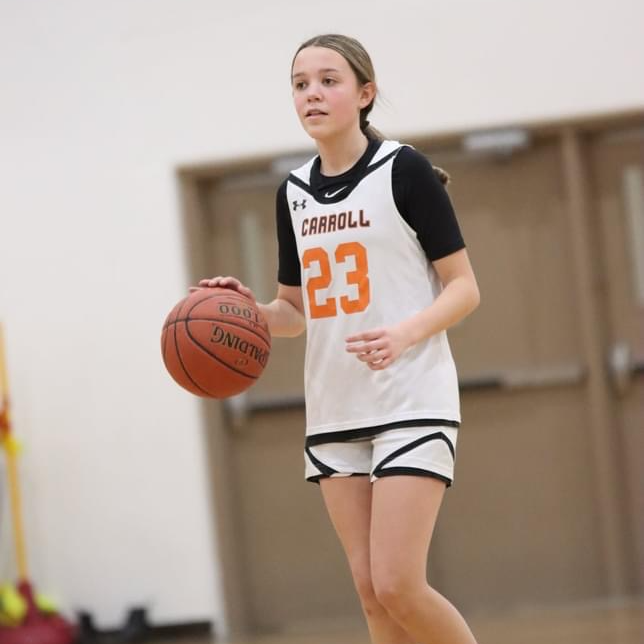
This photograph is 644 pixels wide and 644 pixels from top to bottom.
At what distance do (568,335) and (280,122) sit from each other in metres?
1.82

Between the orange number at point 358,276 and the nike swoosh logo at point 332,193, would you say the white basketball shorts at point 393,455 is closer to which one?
the orange number at point 358,276

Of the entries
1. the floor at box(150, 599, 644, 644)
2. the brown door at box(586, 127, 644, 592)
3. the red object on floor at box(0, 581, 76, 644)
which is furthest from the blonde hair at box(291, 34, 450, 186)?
the red object on floor at box(0, 581, 76, 644)

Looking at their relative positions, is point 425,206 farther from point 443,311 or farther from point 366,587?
point 366,587

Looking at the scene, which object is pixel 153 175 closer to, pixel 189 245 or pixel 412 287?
pixel 189 245

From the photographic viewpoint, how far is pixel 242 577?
611 cm

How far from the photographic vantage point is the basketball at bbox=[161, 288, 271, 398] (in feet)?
9.17

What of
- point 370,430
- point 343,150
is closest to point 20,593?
point 370,430

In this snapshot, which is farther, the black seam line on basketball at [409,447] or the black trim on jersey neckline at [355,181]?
the black trim on jersey neckline at [355,181]

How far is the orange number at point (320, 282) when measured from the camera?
271cm

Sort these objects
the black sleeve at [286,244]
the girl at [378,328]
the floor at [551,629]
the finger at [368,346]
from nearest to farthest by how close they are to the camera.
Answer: the finger at [368,346]
the girl at [378,328]
the black sleeve at [286,244]
the floor at [551,629]

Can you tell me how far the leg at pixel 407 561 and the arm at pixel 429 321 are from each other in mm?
294

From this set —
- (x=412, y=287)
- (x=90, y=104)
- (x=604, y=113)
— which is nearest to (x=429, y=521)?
(x=412, y=287)

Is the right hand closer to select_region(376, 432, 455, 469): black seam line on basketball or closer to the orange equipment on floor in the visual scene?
select_region(376, 432, 455, 469): black seam line on basketball

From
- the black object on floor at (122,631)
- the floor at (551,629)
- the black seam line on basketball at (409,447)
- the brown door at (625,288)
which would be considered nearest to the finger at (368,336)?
the black seam line on basketball at (409,447)
